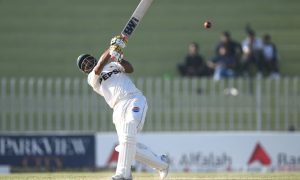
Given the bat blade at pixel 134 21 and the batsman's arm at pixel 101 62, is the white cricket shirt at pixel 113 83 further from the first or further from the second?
the bat blade at pixel 134 21

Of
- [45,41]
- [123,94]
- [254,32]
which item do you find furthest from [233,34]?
[123,94]

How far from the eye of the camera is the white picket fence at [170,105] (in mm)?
16797

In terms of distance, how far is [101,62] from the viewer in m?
10.6

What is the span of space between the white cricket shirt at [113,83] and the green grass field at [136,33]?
7.60m

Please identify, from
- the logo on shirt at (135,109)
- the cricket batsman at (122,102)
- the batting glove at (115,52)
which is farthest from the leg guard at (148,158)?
the batting glove at (115,52)

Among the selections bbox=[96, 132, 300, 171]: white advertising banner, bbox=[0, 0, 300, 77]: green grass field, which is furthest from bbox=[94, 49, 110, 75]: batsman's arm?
bbox=[0, 0, 300, 77]: green grass field

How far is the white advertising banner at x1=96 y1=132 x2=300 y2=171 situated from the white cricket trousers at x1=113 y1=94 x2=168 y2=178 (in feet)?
17.3

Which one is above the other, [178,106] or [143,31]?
[143,31]

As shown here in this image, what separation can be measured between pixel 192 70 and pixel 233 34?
164cm

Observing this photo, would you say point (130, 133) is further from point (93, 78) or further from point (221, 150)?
point (221, 150)

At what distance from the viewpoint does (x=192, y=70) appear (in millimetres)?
17750

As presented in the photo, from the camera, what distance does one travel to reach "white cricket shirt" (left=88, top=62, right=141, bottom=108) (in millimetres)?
10812

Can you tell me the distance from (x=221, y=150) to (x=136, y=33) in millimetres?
3743

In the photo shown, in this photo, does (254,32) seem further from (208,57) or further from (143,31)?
(143,31)
